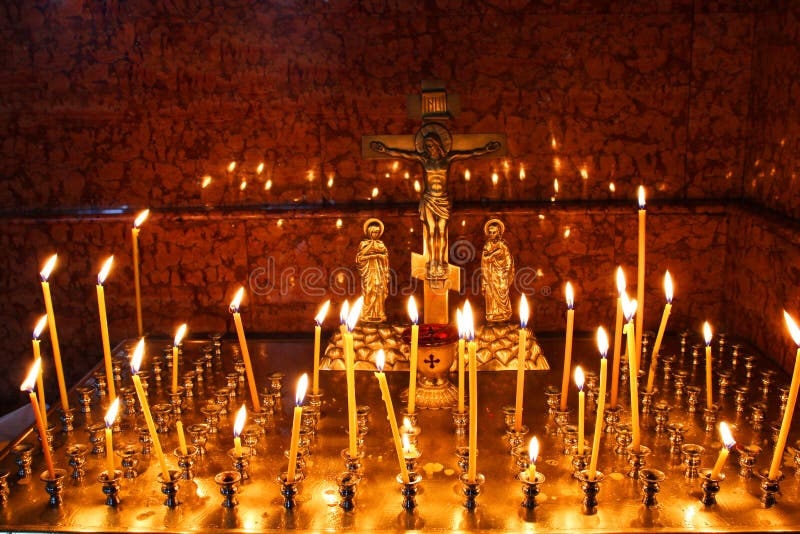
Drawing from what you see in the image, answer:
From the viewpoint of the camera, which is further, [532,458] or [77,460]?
[77,460]

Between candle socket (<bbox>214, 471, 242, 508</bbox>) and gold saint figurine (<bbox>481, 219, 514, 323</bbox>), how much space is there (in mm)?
1362

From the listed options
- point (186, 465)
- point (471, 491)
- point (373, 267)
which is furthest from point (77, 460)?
point (373, 267)

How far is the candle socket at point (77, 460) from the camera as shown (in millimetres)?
2672

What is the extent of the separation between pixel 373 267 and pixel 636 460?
51.5 inches

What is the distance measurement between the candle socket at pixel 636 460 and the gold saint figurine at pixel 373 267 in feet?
4.05

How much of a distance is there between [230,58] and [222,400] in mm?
1460

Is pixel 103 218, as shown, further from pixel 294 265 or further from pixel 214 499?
pixel 214 499

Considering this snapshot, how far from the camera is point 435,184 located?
3.37 meters

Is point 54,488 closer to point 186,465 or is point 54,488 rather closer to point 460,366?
point 186,465

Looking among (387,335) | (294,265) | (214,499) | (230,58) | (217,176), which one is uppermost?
(230,58)

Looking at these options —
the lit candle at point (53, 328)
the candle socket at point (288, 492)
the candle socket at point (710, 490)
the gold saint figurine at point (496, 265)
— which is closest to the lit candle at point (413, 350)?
the candle socket at point (288, 492)

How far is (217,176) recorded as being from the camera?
3871mm

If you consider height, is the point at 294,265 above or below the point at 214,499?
above

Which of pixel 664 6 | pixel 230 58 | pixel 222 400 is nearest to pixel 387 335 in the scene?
pixel 222 400
